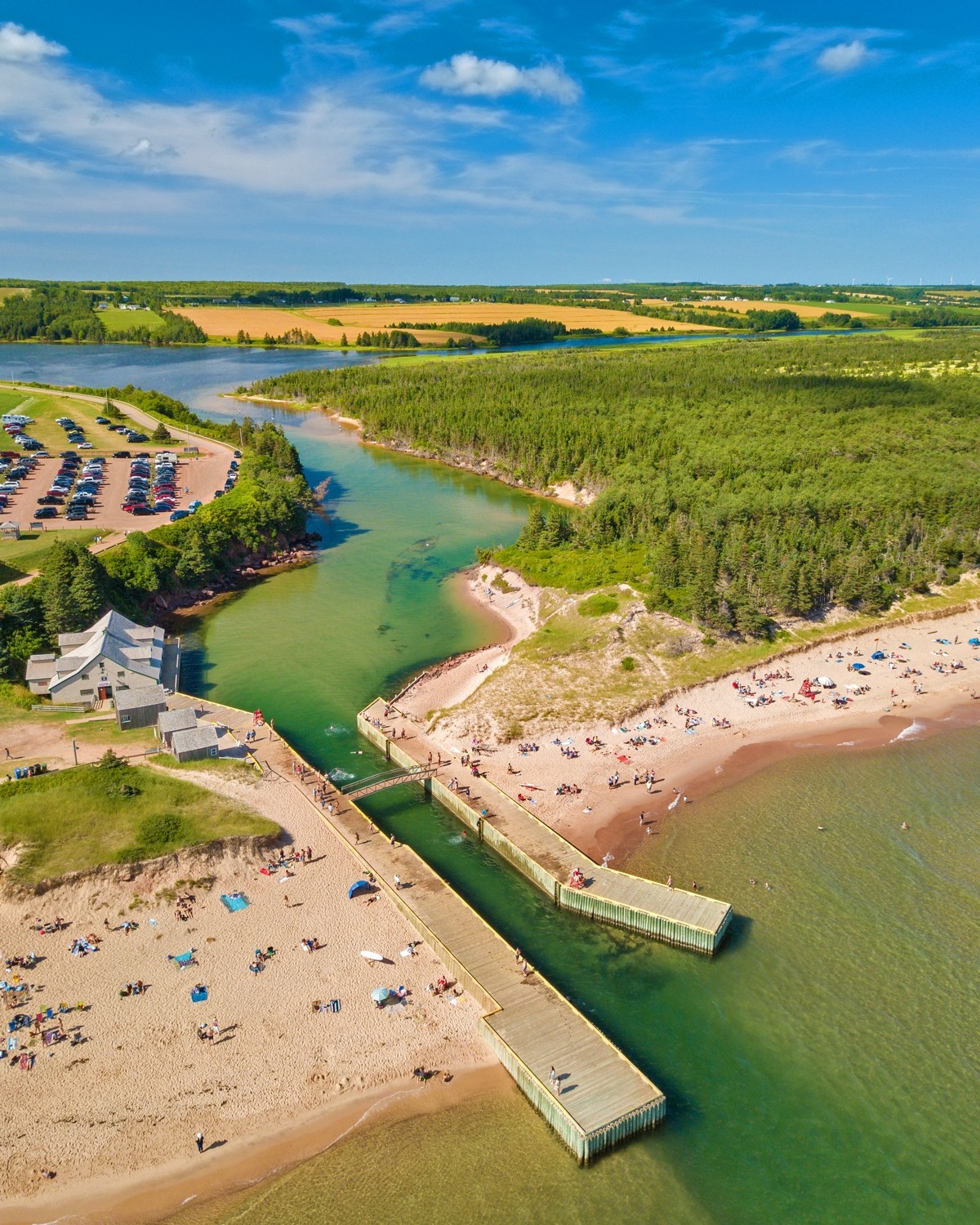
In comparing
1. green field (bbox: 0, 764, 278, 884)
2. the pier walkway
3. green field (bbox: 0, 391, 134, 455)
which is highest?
green field (bbox: 0, 391, 134, 455)

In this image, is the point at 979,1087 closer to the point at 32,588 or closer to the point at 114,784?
the point at 114,784

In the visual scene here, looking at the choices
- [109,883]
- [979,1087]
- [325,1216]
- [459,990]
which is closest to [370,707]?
[109,883]

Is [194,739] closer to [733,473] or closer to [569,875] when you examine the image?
[569,875]

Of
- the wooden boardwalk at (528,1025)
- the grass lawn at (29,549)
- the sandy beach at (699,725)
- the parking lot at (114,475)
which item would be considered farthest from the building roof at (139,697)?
the parking lot at (114,475)

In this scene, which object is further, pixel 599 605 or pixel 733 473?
pixel 733 473

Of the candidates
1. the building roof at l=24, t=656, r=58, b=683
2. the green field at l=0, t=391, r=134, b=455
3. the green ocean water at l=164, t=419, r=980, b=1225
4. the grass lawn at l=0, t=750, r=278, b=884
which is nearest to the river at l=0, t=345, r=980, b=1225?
the green ocean water at l=164, t=419, r=980, b=1225

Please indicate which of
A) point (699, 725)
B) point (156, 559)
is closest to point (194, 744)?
point (156, 559)

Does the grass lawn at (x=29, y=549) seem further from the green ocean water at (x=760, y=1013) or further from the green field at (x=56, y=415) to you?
the green field at (x=56, y=415)

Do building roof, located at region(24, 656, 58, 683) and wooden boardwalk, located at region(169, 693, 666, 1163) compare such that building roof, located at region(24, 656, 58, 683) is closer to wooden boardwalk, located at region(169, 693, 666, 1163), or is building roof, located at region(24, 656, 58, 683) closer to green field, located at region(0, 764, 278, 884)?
green field, located at region(0, 764, 278, 884)
